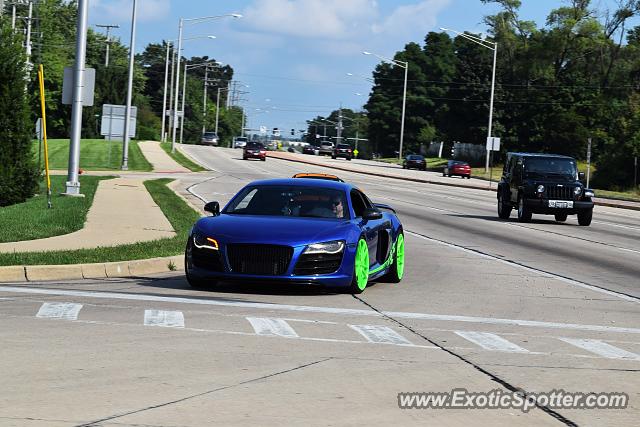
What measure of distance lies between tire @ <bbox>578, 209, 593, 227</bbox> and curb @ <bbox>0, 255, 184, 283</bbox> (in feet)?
61.8

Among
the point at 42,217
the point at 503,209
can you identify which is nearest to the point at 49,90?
the point at 503,209

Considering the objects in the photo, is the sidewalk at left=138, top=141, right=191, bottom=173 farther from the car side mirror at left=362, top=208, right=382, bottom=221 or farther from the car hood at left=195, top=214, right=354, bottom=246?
the car hood at left=195, top=214, right=354, bottom=246

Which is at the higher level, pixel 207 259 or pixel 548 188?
pixel 548 188

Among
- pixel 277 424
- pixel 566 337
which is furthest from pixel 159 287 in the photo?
pixel 277 424

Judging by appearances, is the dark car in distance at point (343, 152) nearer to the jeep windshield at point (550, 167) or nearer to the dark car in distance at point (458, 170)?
the dark car in distance at point (458, 170)

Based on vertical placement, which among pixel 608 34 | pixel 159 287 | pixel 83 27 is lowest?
pixel 159 287

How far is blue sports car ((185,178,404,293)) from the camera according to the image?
1340 centimetres

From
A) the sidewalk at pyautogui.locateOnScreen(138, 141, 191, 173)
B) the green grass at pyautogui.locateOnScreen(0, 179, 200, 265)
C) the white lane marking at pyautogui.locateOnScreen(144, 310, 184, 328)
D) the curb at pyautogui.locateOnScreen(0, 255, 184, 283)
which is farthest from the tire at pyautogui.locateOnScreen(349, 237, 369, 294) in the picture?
the sidewalk at pyautogui.locateOnScreen(138, 141, 191, 173)

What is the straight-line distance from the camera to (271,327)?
11.0 metres

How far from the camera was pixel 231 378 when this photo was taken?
8375 millimetres

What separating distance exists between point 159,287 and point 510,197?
21.9 metres

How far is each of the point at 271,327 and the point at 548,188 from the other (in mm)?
22830

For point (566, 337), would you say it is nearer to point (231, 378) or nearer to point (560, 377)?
point (560, 377)

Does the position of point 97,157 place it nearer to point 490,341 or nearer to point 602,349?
point 490,341
